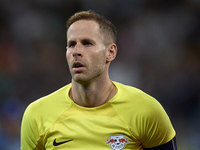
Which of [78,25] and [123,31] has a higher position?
[123,31]

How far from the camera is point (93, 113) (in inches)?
107

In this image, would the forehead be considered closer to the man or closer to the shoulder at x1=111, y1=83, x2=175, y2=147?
the man

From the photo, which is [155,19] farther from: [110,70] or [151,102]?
[151,102]

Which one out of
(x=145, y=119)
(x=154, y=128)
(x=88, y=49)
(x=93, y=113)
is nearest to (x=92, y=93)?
(x=93, y=113)

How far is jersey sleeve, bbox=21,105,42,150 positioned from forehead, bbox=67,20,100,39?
0.98m

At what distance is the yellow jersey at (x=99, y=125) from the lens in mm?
2572

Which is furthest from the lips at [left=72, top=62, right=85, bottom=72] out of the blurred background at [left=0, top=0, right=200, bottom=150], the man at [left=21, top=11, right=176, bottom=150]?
the blurred background at [left=0, top=0, right=200, bottom=150]

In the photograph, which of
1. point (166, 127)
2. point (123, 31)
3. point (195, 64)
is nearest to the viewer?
point (166, 127)

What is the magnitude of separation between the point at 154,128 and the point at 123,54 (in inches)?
160

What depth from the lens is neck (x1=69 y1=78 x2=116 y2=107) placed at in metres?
2.73

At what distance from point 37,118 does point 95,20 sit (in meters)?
1.26

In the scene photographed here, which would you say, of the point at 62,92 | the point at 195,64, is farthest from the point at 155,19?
the point at 62,92

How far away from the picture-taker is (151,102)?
2785 millimetres

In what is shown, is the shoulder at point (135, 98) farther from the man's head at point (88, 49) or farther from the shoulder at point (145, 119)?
the man's head at point (88, 49)
